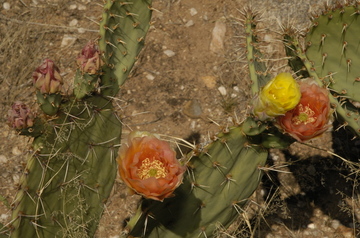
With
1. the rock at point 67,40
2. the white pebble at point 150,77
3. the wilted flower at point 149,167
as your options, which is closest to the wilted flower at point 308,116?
the wilted flower at point 149,167

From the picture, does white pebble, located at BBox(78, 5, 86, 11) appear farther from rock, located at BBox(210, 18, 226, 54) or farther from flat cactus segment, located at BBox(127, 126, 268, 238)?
flat cactus segment, located at BBox(127, 126, 268, 238)

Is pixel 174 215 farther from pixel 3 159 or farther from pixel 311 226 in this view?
pixel 3 159

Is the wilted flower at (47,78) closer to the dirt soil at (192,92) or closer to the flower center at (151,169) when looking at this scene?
the flower center at (151,169)

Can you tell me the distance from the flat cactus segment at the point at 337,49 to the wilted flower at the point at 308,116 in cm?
62

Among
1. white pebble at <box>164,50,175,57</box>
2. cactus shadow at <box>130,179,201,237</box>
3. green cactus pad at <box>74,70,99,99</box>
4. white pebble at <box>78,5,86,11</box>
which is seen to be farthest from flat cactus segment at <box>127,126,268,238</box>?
white pebble at <box>78,5,86,11</box>

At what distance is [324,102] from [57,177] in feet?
3.57

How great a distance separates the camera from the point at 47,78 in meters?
1.88

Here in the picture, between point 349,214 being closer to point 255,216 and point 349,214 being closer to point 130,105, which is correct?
point 255,216

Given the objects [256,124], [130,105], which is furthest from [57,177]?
[130,105]

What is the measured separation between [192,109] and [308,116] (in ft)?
5.03

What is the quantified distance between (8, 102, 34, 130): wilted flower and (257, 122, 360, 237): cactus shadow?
4.90ft

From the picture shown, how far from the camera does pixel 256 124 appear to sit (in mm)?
1900

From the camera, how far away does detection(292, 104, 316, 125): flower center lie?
1.85 metres

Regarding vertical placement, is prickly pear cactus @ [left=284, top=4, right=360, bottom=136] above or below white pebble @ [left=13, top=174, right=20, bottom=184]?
above
